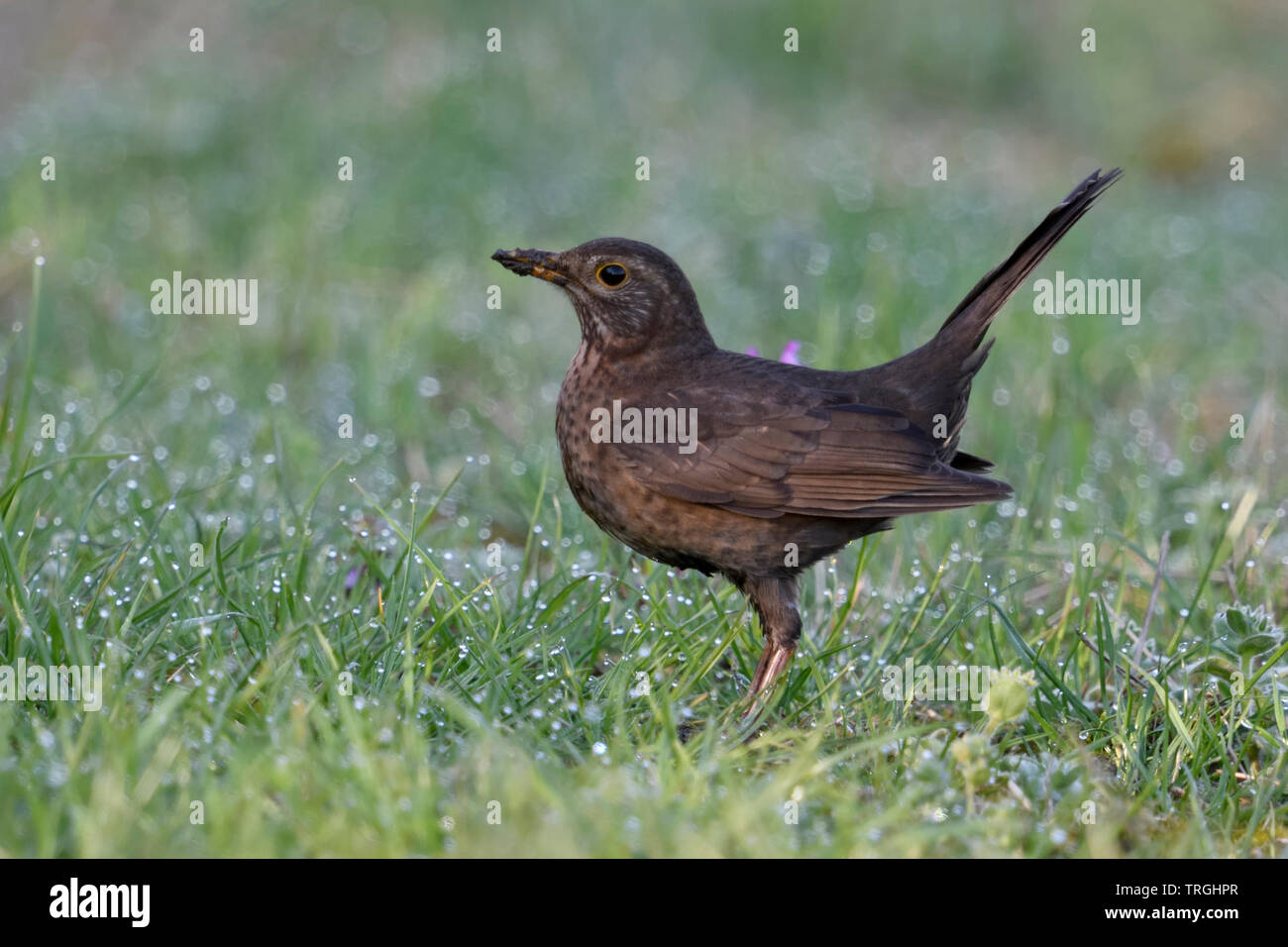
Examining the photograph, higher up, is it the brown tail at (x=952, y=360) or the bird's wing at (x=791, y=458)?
Answer: the brown tail at (x=952, y=360)

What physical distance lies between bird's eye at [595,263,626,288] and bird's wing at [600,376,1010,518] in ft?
1.32

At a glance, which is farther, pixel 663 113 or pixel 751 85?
pixel 751 85

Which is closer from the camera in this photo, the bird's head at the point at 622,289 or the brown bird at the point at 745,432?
the brown bird at the point at 745,432

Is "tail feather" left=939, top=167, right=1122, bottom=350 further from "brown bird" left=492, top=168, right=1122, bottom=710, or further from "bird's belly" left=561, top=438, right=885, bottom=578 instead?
"bird's belly" left=561, top=438, right=885, bottom=578

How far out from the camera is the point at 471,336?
301 inches

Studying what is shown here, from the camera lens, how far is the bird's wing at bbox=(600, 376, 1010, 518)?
425 cm

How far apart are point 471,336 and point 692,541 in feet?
12.1

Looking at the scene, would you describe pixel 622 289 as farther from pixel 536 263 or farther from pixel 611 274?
pixel 536 263

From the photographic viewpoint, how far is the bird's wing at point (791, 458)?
4.25 metres

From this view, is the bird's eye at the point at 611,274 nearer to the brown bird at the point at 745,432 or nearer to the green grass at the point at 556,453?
the brown bird at the point at 745,432

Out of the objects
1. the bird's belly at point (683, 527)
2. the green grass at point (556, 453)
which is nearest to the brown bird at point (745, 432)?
the bird's belly at point (683, 527)
